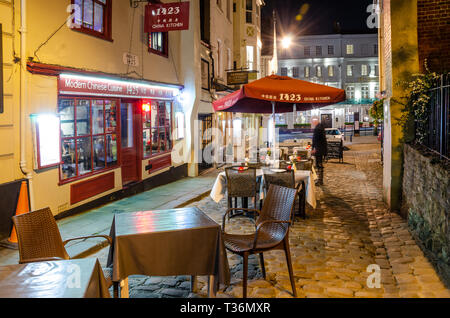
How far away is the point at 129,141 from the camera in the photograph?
40.9ft

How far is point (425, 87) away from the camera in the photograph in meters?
7.71

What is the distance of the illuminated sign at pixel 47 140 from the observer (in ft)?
25.2

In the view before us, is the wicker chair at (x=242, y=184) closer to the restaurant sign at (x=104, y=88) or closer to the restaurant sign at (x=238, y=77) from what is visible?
the restaurant sign at (x=104, y=88)

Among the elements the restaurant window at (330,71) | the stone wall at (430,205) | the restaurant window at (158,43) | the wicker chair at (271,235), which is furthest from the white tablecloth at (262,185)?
the restaurant window at (330,71)

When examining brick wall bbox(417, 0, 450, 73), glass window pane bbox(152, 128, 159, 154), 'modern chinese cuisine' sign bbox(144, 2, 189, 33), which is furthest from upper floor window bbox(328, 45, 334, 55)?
brick wall bbox(417, 0, 450, 73)

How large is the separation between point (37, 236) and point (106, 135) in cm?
658

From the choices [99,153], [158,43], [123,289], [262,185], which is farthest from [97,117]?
[123,289]

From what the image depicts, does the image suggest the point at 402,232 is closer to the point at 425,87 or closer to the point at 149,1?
the point at 425,87

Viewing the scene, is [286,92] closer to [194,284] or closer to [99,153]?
[194,284]

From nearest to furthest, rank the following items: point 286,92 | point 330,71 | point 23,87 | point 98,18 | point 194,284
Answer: point 194,284, point 23,87, point 286,92, point 98,18, point 330,71

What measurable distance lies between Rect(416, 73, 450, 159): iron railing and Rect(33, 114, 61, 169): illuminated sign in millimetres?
6821

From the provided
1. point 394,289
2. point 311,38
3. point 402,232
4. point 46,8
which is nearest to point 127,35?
point 46,8
